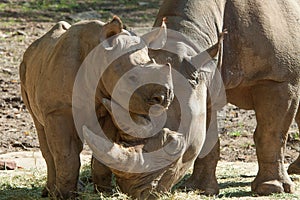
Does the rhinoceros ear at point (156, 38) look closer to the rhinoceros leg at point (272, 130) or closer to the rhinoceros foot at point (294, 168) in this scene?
the rhinoceros leg at point (272, 130)

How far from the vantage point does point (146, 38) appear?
5.95 meters

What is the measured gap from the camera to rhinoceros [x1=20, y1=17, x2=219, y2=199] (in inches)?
217

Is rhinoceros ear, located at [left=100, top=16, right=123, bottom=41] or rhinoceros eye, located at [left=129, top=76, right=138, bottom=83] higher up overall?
rhinoceros ear, located at [left=100, top=16, right=123, bottom=41]

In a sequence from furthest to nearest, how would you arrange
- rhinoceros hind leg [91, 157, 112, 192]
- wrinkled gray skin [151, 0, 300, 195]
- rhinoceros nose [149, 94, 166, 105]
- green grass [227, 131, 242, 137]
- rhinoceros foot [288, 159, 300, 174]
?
green grass [227, 131, 242, 137] < rhinoceros foot [288, 159, 300, 174] < wrinkled gray skin [151, 0, 300, 195] < rhinoceros hind leg [91, 157, 112, 192] < rhinoceros nose [149, 94, 166, 105]

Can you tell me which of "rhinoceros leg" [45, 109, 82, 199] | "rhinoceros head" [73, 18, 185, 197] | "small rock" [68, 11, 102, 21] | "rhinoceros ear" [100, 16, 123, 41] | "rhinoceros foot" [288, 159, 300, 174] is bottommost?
"small rock" [68, 11, 102, 21]

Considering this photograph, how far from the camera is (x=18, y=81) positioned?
11539 millimetres

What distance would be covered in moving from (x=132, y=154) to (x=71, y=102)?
61cm

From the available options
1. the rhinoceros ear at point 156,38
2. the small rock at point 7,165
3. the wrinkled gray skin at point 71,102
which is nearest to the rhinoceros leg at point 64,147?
the wrinkled gray skin at point 71,102

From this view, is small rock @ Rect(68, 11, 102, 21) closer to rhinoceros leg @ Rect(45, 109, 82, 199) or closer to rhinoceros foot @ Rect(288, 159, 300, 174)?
rhinoceros foot @ Rect(288, 159, 300, 174)

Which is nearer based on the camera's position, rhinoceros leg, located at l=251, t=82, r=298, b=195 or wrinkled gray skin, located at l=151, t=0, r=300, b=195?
wrinkled gray skin, located at l=151, t=0, r=300, b=195

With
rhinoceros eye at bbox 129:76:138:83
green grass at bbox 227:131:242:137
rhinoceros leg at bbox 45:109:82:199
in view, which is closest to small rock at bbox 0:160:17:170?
rhinoceros leg at bbox 45:109:82:199

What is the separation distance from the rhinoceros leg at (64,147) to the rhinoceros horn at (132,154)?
0.44 metres

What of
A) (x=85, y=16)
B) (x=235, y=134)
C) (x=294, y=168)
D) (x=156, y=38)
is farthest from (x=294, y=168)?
(x=85, y=16)

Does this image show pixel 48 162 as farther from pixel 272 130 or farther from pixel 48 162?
pixel 272 130
